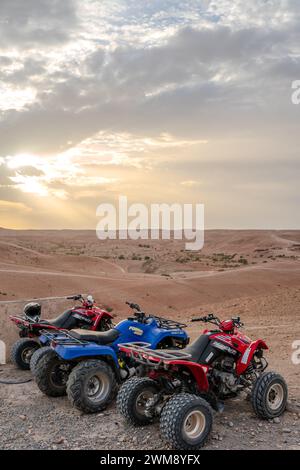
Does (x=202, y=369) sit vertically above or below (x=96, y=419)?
above

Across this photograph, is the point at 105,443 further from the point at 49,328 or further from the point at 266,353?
the point at 266,353

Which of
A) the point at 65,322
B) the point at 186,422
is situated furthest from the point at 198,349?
the point at 65,322

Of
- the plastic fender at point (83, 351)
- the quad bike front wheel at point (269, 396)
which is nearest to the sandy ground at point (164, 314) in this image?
the quad bike front wheel at point (269, 396)

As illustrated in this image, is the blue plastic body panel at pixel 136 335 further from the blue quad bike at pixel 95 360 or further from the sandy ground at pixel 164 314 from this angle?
the sandy ground at pixel 164 314

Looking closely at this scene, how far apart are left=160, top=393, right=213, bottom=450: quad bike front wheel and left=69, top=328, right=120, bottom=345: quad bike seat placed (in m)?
2.08

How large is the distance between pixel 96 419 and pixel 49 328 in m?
2.98

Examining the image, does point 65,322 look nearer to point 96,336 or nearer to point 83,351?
point 96,336

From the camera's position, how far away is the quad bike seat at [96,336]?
772 centimetres

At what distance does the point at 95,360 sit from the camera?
24.4 ft

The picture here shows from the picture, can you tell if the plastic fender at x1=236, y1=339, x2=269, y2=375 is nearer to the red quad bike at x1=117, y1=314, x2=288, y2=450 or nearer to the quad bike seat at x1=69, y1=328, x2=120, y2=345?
the red quad bike at x1=117, y1=314, x2=288, y2=450

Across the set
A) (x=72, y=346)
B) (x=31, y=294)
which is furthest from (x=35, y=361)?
(x=31, y=294)

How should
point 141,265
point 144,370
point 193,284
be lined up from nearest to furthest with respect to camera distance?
point 144,370 → point 193,284 → point 141,265

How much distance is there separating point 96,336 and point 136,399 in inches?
63.4
